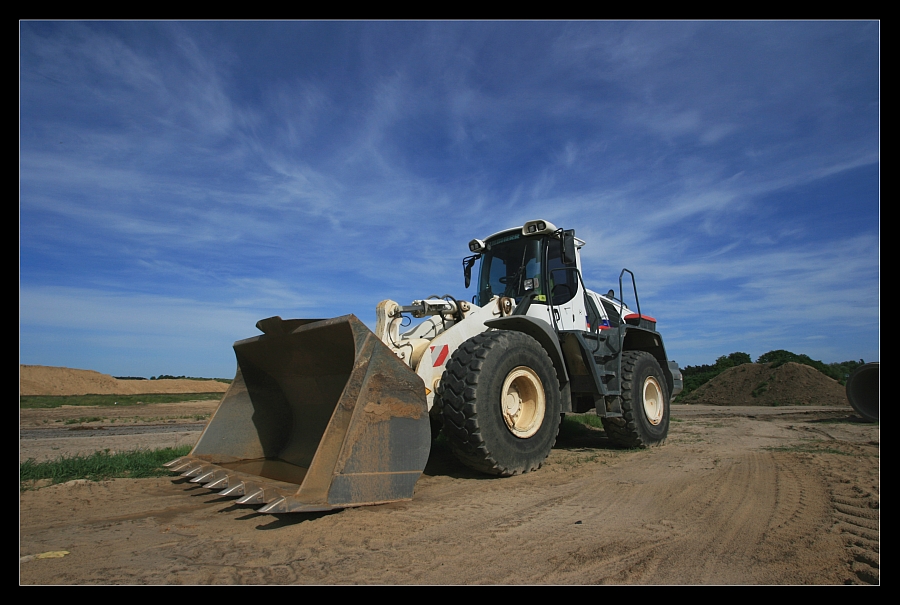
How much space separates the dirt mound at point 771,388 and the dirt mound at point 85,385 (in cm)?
3470

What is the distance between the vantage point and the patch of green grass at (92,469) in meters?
5.43

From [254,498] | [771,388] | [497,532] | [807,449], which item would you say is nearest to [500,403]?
[497,532]

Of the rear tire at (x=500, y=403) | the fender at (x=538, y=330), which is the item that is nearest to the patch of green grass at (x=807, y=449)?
the fender at (x=538, y=330)

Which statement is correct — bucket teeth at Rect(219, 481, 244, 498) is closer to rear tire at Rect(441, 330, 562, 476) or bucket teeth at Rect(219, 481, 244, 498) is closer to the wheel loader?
the wheel loader

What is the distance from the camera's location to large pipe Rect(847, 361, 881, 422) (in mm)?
3809

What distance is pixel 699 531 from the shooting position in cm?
338

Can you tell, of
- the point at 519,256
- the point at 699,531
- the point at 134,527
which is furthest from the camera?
the point at 519,256

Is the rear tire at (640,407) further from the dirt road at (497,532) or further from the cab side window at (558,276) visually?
the dirt road at (497,532)

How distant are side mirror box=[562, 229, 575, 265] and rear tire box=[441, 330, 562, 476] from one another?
151 centimetres

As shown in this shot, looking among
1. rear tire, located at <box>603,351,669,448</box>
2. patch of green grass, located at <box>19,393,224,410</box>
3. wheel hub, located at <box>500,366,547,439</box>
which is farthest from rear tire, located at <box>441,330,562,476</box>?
patch of green grass, located at <box>19,393,224,410</box>

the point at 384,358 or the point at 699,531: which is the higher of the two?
the point at 384,358
